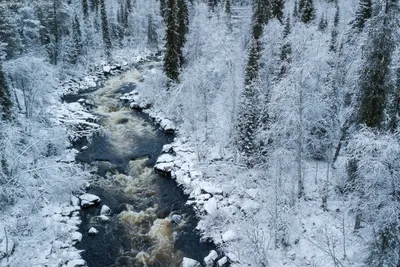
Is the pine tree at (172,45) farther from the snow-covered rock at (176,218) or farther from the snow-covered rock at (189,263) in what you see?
the snow-covered rock at (189,263)

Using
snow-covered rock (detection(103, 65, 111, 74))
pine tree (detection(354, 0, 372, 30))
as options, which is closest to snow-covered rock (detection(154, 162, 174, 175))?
pine tree (detection(354, 0, 372, 30))

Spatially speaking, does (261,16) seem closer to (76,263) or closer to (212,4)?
(76,263)

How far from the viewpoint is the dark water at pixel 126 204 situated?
68.9ft

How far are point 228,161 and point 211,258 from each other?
993cm

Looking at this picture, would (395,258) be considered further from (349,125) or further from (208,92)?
(208,92)

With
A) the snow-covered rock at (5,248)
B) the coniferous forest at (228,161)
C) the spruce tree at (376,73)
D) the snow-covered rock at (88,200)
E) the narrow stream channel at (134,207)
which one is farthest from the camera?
the snow-covered rock at (88,200)

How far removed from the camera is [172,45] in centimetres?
4022

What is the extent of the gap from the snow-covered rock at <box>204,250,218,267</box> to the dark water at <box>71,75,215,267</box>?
537 mm

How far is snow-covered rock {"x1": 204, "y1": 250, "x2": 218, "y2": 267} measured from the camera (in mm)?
19923

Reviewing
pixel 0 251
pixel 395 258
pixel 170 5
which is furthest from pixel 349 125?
pixel 170 5

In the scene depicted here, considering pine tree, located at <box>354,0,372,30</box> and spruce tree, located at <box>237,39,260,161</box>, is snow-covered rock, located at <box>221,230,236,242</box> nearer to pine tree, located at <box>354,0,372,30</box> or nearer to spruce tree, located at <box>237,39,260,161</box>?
spruce tree, located at <box>237,39,260,161</box>

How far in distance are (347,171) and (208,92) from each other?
18039mm

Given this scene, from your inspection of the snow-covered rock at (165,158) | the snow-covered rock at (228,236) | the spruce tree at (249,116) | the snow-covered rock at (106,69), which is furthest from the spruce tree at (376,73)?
the snow-covered rock at (106,69)

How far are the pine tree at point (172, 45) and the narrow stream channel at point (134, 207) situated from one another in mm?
6921
